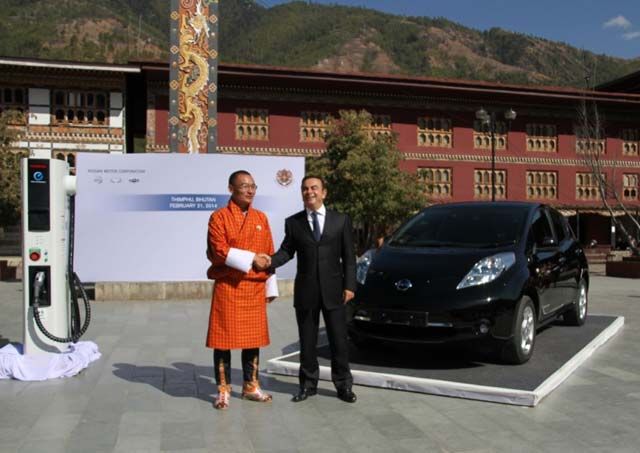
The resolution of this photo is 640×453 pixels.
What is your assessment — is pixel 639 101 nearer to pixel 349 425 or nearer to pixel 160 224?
pixel 160 224

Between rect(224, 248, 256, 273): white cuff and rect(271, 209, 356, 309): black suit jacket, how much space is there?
0.33m

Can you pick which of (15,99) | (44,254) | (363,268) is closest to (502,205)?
(363,268)

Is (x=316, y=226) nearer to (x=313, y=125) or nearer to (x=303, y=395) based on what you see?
(x=303, y=395)

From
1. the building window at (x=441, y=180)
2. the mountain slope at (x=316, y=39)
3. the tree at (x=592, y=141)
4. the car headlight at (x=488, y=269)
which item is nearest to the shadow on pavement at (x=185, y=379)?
the car headlight at (x=488, y=269)

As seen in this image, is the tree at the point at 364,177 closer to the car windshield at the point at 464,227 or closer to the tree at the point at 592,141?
the tree at the point at 592,141

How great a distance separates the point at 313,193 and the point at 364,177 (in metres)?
17.0

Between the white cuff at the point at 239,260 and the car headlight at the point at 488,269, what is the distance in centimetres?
219

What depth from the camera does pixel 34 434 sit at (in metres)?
4.31

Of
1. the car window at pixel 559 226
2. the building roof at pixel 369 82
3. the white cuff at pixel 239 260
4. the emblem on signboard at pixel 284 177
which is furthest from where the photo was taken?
the building roof at pixel 369 82

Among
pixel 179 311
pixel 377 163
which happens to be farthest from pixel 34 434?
pixel 377 163

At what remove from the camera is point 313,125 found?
2792 cm

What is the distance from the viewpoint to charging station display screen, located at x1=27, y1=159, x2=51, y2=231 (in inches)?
239

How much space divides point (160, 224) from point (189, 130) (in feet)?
12.4

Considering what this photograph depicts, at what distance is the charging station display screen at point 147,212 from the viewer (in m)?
11.3
